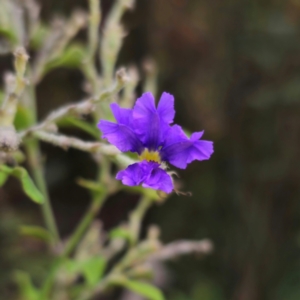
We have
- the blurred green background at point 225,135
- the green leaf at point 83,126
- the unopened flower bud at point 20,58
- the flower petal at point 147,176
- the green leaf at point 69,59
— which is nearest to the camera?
the flower petal at point 147,176

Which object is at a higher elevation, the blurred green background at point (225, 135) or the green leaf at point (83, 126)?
the blurred green background at point (225, 135)

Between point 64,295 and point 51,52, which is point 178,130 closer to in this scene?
point 51,52

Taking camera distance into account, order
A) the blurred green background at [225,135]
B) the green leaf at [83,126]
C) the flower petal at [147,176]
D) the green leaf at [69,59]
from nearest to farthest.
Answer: the flower petal at [147,176], the green leaf at [83,126], the green leaf at [69,59], the blurred green background at [225,135]

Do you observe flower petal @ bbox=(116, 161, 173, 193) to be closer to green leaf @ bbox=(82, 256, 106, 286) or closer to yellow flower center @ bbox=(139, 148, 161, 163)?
yellow flower center @ bbox=(139, 148, 161, 163)

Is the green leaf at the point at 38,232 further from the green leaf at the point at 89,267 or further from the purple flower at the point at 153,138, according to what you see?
the purple flower at the point at 153,138

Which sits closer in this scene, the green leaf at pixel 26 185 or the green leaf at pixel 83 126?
the green leaf at pixel 26 185

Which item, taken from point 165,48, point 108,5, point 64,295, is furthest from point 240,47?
point 64,295

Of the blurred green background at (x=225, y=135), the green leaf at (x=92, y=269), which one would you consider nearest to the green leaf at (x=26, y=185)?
the green leaf at (x=92, y=269)

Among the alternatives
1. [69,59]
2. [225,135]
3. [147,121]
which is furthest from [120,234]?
[225,135]

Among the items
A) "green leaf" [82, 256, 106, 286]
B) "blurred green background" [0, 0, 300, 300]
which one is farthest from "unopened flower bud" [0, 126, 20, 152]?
"blurred green background" [0, 0, 300, 300]
